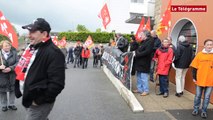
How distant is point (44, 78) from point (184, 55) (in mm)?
5776

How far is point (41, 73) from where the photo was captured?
3270 mm

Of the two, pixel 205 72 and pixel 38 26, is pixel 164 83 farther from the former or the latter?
pixel 38 26

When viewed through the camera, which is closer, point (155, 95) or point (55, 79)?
point (55, 79)

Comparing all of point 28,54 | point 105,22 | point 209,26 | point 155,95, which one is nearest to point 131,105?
→ point 155,95

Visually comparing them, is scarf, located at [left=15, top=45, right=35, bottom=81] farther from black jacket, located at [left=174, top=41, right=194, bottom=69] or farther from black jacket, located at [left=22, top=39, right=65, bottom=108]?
black jacket, located at [left=174, top=41, right=194, bottom=69]

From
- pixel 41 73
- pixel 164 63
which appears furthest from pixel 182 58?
pixel 41 73

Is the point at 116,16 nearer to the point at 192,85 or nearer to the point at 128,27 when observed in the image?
the point at 128,27

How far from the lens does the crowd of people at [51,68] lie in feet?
10.7

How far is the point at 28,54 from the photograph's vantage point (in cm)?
360

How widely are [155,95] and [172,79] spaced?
248cm

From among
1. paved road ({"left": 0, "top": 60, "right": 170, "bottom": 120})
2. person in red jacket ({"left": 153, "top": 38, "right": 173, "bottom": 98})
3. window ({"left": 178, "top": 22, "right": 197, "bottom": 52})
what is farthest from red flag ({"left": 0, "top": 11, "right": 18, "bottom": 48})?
window ({"left": 178, "top": 22, "right": 197, "bottom": 52})

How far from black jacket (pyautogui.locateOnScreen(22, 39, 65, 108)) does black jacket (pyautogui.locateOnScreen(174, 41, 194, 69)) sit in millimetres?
5630

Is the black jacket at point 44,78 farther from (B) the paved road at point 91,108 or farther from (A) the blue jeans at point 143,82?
(A) the blue jeans at point 143,82

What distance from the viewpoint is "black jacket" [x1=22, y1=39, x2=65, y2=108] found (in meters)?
3.23
